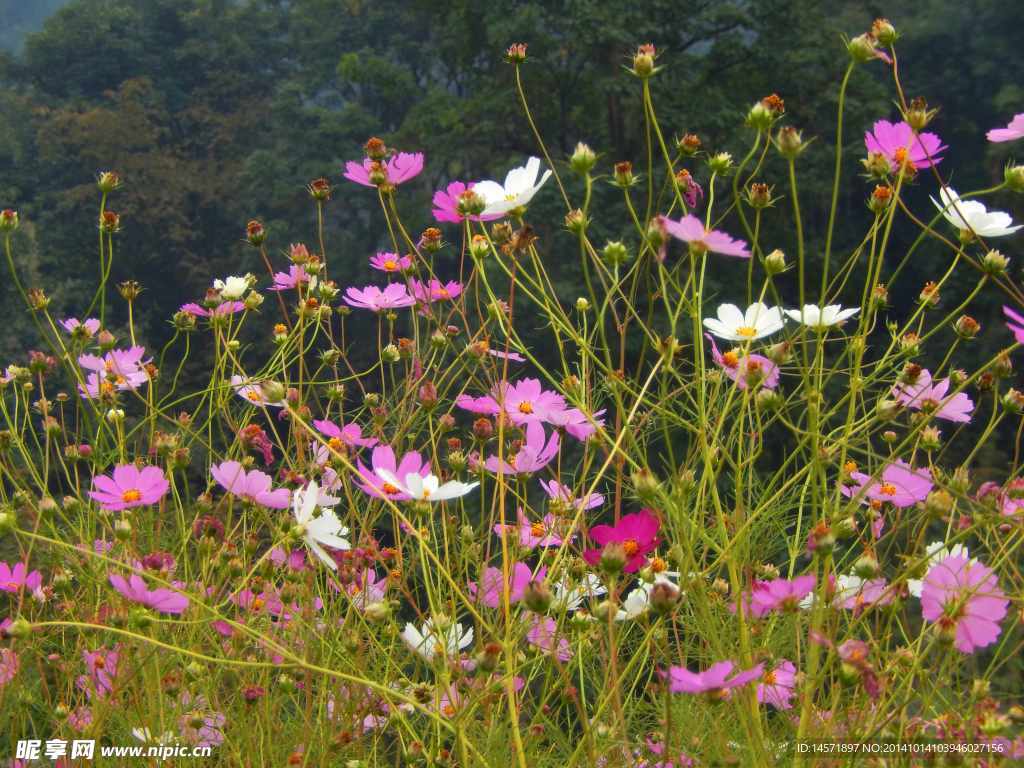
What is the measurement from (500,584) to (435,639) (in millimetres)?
81

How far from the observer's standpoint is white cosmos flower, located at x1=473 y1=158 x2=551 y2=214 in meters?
0.66

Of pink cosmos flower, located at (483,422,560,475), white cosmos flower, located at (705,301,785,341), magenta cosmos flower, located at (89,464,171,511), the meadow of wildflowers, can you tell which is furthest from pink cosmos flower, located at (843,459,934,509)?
magenta cosmos flower, located at (89,464,171,511)

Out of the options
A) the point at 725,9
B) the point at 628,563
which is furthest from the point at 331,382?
the point at 725,9

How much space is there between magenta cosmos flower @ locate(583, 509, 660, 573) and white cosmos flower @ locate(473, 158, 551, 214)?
22cm

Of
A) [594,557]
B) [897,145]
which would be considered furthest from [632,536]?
[897,145]

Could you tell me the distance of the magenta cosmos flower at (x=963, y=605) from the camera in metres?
0.49

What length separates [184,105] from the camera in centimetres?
1242

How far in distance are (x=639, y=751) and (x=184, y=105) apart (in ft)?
42.5

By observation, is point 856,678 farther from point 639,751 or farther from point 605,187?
point 605,187

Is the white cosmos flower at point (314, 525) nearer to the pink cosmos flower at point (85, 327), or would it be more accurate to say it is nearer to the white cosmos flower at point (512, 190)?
the white cosmos flower at point (512, 190)

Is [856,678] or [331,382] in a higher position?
[856,678]

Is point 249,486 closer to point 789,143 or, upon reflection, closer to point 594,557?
point 594,557

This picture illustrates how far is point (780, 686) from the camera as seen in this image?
2.09 feet

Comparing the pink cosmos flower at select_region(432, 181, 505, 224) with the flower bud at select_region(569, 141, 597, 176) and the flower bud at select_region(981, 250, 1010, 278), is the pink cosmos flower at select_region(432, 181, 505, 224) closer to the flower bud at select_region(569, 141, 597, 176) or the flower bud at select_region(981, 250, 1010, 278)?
the flower bud at select_region(569, 141, 597, 176)
